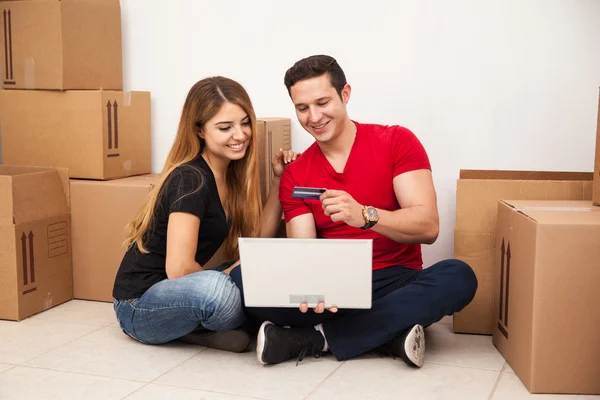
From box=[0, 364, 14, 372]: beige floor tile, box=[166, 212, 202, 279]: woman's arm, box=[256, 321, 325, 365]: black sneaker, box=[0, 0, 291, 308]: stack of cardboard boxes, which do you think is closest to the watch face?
box=[256, 321, 325, 365]: black sneaker

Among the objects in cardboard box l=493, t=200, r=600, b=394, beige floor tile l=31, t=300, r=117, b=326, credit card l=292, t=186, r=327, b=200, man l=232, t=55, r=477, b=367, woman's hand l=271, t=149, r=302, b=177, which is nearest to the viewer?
cardboard box l=493, t=200, r=600, b=394

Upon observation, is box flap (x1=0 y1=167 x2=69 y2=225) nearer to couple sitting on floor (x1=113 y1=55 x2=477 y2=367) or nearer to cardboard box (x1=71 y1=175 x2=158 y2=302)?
cardboard box (x1=71 y1=175 x2=158 y2=302)

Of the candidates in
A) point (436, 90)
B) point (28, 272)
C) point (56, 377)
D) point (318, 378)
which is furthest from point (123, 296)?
point (436, 90)

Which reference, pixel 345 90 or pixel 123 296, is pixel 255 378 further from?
pixel 345 90

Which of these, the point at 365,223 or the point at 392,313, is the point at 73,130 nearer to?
the point at 365,223

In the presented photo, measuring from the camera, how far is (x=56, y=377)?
171cm

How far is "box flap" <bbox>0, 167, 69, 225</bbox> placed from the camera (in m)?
2.18

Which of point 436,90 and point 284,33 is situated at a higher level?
point 284,33

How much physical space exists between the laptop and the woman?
0.21 metres

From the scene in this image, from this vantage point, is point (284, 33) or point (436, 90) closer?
point (436, 90)

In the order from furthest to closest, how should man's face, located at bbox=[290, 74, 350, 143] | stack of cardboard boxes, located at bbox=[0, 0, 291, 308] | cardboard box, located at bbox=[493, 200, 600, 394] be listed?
stack of cardboard boxes, located at bbox=[0, 0, 291, 308] < man's face, located at bbox=[290, 74, 350, 143] < cardboard box, located at bbox=[493, 200, 600, 394]

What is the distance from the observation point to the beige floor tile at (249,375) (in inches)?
64.1

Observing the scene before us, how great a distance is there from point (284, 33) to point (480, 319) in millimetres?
1188

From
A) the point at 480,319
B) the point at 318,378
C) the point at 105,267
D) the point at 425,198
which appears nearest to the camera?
the point at 318,378
